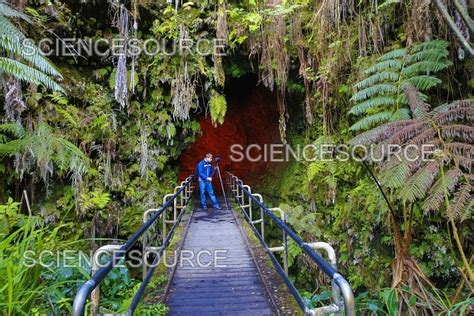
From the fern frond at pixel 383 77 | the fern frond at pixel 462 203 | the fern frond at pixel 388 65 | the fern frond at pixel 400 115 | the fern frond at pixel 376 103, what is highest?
the fern frond at pixel 388 65

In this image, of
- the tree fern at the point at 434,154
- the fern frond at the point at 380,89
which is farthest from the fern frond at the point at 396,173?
the fern frond at the point at 380,89

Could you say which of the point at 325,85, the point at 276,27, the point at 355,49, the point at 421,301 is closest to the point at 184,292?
the point at 421,301

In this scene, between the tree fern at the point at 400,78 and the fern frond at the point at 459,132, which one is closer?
the fern frond at the point at 459,132

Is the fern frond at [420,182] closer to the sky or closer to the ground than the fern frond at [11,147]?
closer to the ground

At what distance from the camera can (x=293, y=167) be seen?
8336mm

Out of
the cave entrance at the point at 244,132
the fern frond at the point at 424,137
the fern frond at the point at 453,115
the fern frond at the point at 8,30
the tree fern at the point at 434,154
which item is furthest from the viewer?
the cave entrance at the point at 244,132

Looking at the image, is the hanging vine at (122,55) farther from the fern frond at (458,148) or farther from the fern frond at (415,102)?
the fern frond at (458,148)

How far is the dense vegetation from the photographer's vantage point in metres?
3.15

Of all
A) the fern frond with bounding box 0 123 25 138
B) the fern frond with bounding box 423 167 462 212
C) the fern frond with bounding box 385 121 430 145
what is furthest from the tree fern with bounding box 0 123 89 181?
Result: the fern frond with bounding box 423 167 462 212

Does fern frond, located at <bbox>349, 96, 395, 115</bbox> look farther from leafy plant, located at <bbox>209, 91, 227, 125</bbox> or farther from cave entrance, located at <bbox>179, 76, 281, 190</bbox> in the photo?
cave entrance, located at <bbox>179, 76, 281, 190</bbox>

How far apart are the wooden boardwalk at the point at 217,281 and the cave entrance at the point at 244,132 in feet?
14.1

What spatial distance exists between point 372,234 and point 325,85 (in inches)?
106

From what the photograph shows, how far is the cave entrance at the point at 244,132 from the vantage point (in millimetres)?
11500

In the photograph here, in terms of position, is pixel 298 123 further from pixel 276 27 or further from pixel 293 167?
pixel 276 27
